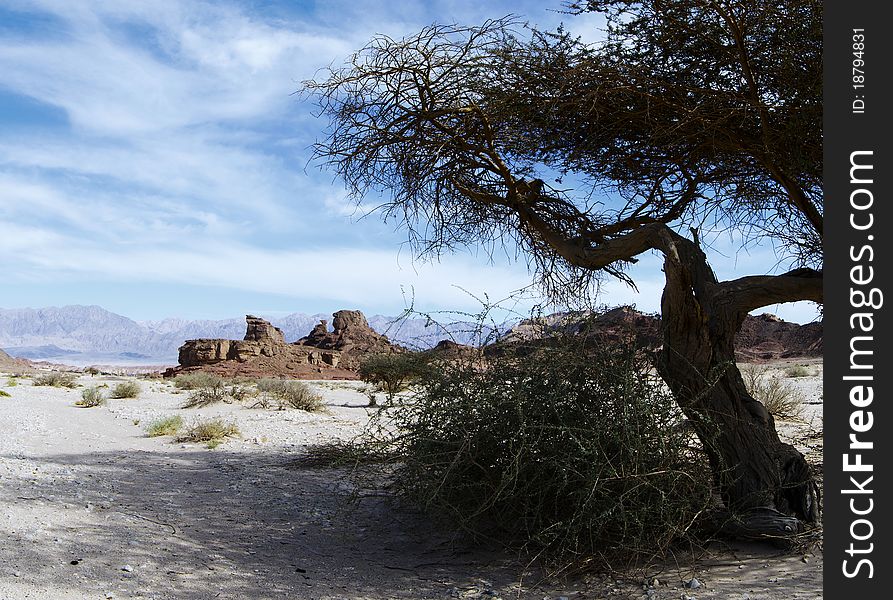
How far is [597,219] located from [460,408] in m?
4.64

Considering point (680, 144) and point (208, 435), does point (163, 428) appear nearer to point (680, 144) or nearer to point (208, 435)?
point (208, 435)

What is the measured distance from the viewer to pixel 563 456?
5195 millimetres

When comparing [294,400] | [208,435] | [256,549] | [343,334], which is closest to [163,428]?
[208,435]

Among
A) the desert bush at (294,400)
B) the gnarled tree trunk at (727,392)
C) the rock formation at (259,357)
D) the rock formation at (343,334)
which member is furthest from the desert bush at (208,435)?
the rock formation at (343,334)

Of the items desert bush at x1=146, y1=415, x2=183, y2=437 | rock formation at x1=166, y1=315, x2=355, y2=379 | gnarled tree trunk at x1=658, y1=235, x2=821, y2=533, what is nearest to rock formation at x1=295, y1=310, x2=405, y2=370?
rock formation at x1=166, y1=315, x2=355, y2=379

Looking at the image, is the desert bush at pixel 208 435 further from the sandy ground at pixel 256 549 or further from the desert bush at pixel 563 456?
the desert bush at pixel 563 456

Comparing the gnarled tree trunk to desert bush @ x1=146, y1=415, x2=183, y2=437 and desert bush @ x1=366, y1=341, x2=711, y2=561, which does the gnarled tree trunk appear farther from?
desert bush @ x1=146, y1=415, x2=183, y2=437

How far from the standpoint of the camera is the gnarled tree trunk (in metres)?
5.73

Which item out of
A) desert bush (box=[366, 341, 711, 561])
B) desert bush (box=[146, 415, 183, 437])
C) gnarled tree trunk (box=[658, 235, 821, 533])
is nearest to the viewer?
desert bush (box=[366, 341, 711, 561])

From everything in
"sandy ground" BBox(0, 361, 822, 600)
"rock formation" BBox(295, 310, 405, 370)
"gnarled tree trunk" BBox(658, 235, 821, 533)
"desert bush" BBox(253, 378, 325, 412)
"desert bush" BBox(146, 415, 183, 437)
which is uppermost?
"rock formation" BBox(295, 310, 405, 370)

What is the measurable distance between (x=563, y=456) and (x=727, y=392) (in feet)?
5.58

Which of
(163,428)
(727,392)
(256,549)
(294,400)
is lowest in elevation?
(256,549)

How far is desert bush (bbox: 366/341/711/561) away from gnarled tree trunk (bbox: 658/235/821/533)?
0.27 meters

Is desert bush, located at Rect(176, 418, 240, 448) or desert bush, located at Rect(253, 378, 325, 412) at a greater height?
desert bush, located at Rect(253, 378, 325, 412)
